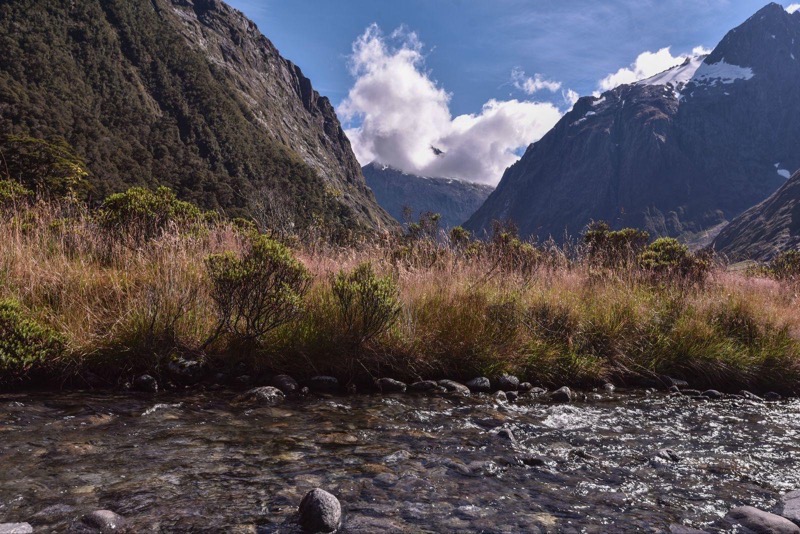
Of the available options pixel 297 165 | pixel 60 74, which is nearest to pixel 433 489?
pixel 60 74

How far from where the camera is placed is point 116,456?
3691mm

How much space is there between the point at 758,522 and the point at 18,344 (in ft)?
21.7

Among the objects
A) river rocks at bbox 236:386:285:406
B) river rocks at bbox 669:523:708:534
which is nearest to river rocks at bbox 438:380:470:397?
river rocks at bbox 236:386:285:406

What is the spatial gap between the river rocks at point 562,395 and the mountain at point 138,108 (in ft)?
220

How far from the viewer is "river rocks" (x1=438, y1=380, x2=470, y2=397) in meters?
6.11

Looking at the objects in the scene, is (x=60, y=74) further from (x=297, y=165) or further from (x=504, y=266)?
(x=504, y=266)

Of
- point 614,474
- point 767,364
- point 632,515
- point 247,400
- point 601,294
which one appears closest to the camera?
point 632,515

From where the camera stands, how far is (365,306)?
642 centimetres

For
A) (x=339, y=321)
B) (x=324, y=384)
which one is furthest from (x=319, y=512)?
(x=339, y=321)

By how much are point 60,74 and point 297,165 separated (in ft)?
211

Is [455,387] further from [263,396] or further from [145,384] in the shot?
[145,384]

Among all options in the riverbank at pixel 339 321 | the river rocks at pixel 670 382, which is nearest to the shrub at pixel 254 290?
the riverbank at pixel 339 321

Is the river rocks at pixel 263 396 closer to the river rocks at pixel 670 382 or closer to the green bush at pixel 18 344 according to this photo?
the green bush at pixel 18 344

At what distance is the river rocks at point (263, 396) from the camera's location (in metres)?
5.26
